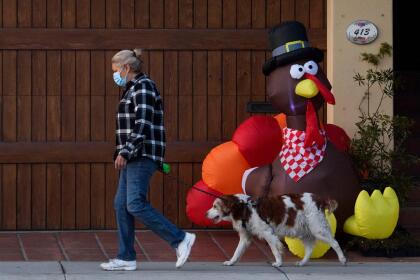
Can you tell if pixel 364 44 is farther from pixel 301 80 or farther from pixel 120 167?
pixel 120 167

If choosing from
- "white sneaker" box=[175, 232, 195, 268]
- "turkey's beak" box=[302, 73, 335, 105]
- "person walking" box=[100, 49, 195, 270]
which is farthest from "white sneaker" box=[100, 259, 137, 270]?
"turkey's beak" box=[302, 73, 335, 105]

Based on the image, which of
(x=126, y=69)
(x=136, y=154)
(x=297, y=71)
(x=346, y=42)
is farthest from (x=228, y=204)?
(x=346, y=42)

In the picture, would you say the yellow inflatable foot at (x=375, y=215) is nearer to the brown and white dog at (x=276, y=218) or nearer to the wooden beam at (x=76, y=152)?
the brown and white dog at (x=276, y=218)

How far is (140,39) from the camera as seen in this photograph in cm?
999

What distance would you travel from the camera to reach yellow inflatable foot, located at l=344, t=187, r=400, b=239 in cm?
865

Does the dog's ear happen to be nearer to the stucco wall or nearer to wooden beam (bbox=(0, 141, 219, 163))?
wooden beam (bbox=(0, 141, 219, 163))

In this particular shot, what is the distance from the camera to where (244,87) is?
10141 mm

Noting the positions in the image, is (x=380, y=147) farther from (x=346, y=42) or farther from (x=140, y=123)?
(x=140, y=123)

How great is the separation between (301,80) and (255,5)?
151 centimetres

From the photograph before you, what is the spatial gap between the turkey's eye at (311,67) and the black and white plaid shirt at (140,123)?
154 centimetres

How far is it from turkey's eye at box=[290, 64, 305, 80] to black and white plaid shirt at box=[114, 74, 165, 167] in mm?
1443

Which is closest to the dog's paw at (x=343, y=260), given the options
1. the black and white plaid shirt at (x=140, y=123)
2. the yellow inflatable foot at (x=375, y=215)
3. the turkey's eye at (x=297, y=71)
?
the yellow inflatable foot at (x=375, y=215)

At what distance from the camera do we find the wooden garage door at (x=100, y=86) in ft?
32.6

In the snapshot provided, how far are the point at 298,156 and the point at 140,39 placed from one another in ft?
6.99
